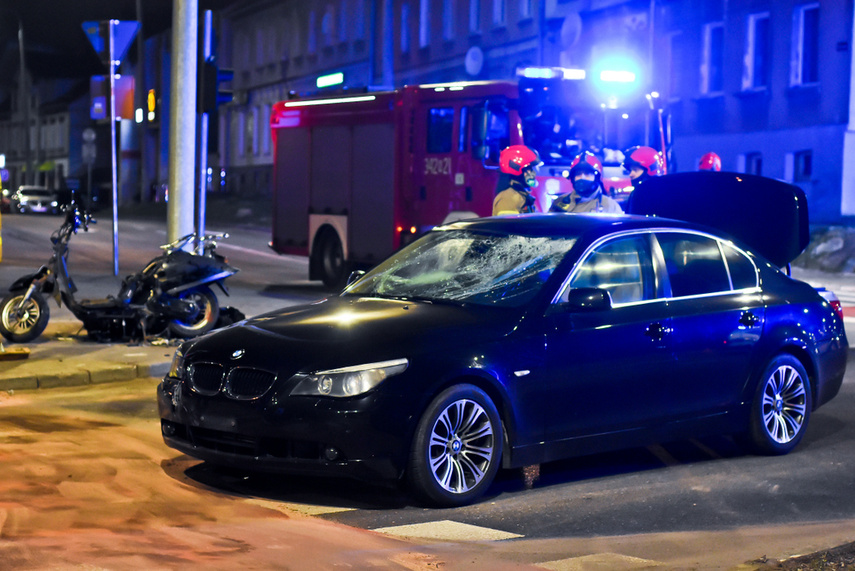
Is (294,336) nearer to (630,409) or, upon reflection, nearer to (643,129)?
(630,409)

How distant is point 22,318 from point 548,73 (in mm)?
8261

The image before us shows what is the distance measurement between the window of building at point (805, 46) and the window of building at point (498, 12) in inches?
580

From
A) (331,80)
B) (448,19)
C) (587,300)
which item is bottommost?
(587,300)

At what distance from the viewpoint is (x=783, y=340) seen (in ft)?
27.6

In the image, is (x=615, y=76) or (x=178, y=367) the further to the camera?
(x=615, y=76)

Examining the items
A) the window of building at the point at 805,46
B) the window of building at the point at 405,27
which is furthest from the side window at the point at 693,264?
the window of building at the point at 405,27

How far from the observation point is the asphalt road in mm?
5746

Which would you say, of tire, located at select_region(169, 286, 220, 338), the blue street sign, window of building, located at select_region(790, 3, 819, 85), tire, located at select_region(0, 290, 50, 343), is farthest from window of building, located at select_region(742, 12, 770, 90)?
tire, located at select_region(0, 290, 50, 343)

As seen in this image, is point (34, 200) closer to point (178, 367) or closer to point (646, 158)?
point (646, 158)

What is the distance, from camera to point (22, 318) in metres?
12.9

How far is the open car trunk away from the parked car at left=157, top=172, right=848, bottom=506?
103 inches

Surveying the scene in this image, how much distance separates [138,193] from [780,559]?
279 ft

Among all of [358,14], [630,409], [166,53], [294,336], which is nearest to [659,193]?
[630,409]

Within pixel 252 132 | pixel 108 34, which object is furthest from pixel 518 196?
pixel 252 132
